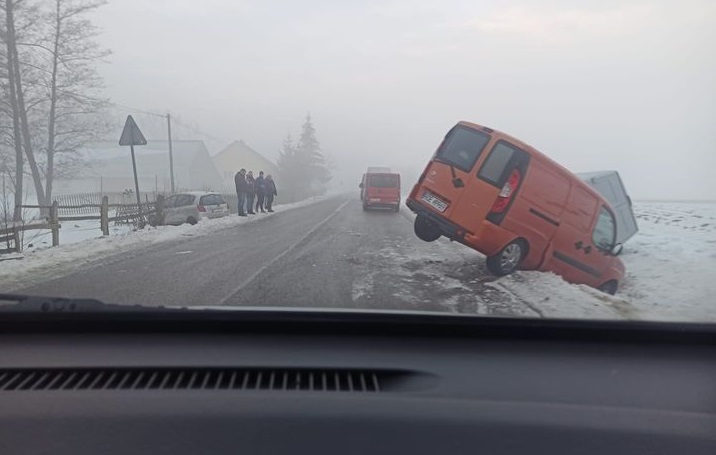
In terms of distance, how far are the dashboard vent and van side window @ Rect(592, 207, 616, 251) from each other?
16.7ft

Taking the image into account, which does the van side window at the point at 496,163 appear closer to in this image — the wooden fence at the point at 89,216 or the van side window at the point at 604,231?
the van side window at the point at 604,231

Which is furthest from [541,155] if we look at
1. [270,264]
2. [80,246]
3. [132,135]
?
Answer: [80,246]

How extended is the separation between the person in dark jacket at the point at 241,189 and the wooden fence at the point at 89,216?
3.01 meters

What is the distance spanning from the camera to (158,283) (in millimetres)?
8055

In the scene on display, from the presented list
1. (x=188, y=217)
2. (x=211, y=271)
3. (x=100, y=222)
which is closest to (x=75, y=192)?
(x=100, y=222)

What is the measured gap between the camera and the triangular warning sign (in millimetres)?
12663

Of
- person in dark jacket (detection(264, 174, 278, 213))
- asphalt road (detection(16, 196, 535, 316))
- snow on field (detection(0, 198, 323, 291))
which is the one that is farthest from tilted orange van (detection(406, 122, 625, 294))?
person in dark jacket (detection(264, 174, 278, 213))

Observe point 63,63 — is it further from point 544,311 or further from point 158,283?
point 544,311

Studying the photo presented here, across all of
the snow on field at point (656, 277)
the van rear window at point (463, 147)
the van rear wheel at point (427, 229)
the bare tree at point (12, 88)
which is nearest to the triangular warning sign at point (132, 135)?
the bare tree at point (12, 88)

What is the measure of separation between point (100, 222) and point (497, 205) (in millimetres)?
13741

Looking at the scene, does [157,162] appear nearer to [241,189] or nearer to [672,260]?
[241,189]

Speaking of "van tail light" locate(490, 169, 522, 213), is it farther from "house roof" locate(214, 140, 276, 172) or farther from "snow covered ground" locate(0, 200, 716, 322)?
"house roof" locate(214, 140, 276, 172)

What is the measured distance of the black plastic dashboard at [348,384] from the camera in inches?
107

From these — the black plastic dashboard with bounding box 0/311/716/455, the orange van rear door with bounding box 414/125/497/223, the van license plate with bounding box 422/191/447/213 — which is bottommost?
the black plastic dashboard with bounding box 0/311/716/455
